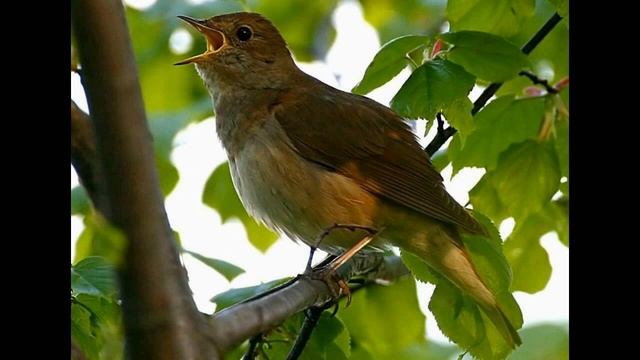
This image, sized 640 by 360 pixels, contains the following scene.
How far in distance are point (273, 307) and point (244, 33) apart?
2718 mm

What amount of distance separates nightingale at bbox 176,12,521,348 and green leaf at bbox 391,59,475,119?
0.68m

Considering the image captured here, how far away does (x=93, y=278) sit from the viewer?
340cm

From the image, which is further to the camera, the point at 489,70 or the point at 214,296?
the point at 214,296

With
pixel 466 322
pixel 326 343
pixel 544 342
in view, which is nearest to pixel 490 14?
pixel 466 322

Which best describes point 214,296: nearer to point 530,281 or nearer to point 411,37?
point 411,37

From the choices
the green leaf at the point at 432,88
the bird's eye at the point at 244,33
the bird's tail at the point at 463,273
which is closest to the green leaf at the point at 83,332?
the green leaf at the point at 432,88

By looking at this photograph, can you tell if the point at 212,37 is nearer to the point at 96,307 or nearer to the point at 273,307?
the point at 96,307

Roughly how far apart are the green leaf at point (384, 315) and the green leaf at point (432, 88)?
173cm

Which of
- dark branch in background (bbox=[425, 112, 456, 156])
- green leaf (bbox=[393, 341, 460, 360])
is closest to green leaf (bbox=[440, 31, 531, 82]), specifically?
dark branch in background (bbox=[425, 112, 456, 156])

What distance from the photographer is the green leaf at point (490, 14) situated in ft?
14.1
